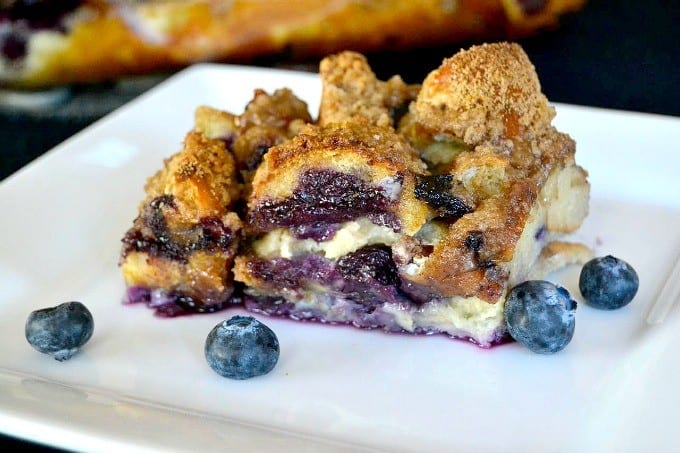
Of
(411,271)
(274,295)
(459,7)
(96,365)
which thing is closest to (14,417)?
(96,365)

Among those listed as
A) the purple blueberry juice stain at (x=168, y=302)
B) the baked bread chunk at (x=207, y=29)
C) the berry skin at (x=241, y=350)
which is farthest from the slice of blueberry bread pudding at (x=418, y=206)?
the baked bread chunk at (x=207, y=29)

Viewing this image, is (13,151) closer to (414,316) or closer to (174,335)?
(174,335)

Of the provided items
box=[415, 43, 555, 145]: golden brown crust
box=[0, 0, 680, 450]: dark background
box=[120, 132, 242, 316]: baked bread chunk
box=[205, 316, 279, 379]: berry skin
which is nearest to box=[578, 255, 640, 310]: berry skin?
box=[415, 43, 555, 145]: golden brown crust

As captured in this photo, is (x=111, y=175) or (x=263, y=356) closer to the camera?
(x=263, y=356)

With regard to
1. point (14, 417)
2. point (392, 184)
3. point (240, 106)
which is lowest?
point (14, 417)

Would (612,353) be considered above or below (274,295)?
above
